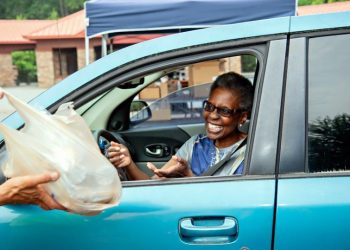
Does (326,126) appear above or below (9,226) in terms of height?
above

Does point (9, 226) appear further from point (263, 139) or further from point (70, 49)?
point (70, 49)

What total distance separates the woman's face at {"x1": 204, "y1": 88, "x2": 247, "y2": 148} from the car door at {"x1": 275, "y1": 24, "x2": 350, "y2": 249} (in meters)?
0.54

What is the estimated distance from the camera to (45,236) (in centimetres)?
164

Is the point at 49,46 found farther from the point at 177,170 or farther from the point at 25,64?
the point at 177,170

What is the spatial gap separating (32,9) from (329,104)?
71280 millimetres

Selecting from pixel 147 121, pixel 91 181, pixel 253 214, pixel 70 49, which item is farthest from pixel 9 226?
pixel 70 49

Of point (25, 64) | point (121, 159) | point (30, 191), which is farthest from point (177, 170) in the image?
point (25, 64)

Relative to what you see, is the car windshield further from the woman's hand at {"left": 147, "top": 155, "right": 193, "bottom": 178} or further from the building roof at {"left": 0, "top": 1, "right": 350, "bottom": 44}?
the building roof at {"left": 0, "top": 1, "right": 350, "bottom": 44}

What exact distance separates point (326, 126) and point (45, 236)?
1.10 m

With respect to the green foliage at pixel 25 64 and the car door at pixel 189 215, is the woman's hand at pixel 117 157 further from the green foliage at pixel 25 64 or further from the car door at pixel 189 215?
the green foliage at pixel 25 64

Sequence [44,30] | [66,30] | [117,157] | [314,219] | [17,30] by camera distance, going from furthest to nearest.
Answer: [17,30]
[44,30]
[66,30]
[117,157]
[314,219]

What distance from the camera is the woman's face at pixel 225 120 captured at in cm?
219

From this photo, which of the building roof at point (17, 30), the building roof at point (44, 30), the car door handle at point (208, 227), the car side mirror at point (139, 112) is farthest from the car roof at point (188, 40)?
the building roof at point (17, 30)

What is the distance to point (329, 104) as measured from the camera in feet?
5.52
